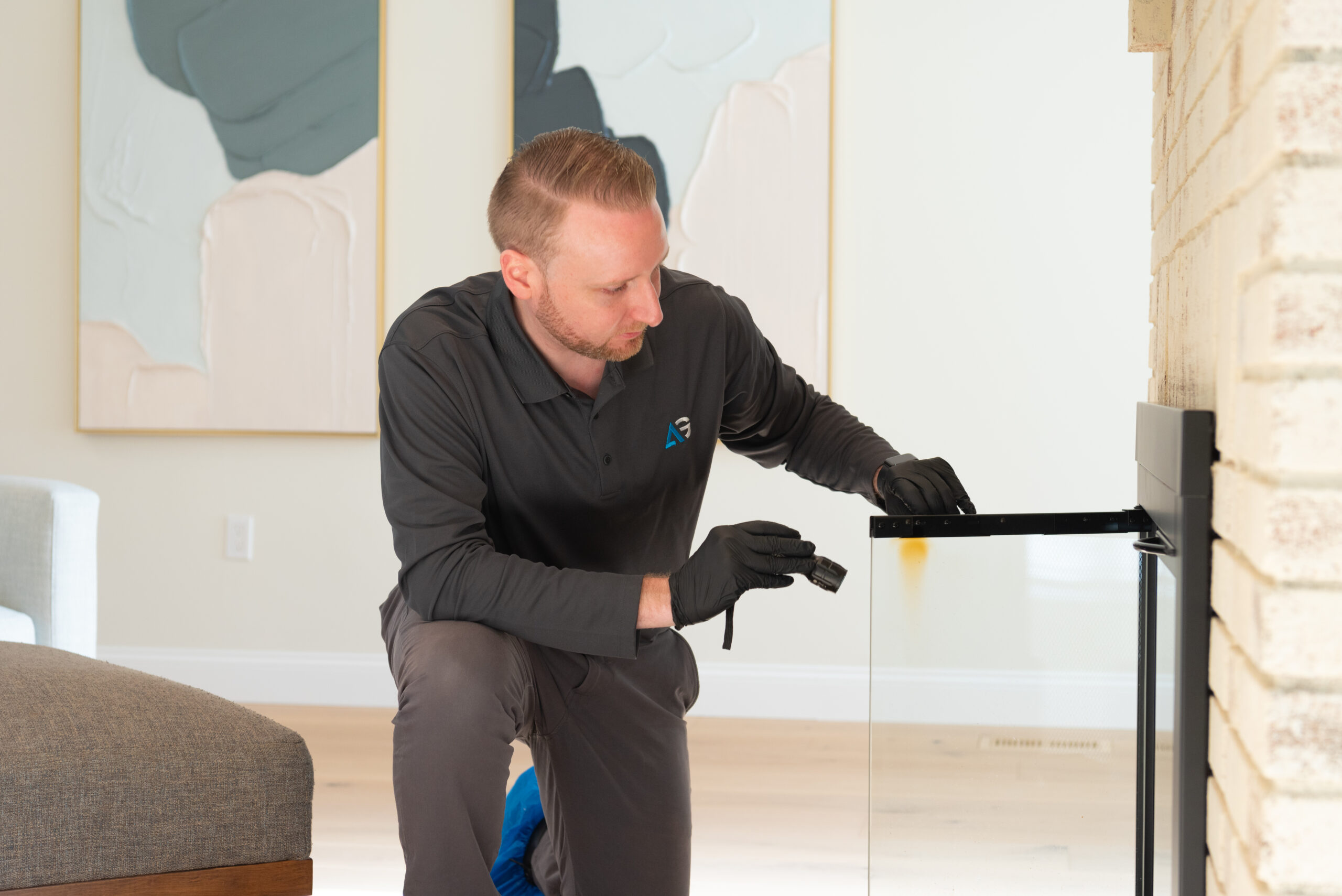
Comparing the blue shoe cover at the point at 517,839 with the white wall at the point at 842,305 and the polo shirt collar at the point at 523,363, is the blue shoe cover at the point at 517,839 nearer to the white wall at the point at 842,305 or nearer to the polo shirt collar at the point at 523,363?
the polo shirt collar at the point at 523,363

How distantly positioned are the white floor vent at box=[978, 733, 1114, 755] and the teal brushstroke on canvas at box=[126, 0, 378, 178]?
250 cm

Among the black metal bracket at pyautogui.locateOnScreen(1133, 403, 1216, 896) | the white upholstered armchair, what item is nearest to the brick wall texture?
the black metal bracket at pyautogui.locateOnScreen(1133, 403, 1216, 896)

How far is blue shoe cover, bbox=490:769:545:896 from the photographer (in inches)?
70.1

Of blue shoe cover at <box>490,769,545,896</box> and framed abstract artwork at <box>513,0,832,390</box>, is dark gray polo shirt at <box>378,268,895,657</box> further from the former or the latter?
framed abstract artwork at <box>513,0,832,390</box>

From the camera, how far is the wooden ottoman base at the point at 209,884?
47.1 inches

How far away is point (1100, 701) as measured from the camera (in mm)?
1229

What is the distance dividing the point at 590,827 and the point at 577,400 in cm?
58

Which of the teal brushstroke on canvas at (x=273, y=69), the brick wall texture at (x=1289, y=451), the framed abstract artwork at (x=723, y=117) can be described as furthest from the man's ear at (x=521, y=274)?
the teal brushstroke on canvas at (x=273, y=69)

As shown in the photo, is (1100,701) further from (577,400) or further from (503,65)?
(503,65)

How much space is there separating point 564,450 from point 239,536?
1990 millimetres

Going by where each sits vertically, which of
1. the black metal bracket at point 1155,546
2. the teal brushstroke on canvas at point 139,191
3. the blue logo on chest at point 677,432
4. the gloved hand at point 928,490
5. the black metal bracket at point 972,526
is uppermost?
the teal brushstroke on canvas at point 139,191

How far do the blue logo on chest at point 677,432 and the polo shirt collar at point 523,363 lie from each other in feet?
0.32

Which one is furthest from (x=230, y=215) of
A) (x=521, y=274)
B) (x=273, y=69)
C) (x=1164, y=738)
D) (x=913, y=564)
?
(x=1164, y=738)

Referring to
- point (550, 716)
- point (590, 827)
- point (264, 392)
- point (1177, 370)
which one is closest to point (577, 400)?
point (550, 716)
